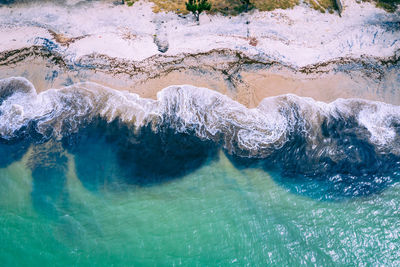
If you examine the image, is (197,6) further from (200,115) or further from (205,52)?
(200,115)

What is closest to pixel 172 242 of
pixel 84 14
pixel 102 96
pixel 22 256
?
pixel 22 256

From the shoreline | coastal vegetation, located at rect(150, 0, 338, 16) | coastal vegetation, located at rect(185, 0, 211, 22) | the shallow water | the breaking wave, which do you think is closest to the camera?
the shallow water

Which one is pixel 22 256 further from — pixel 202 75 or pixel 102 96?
pixel 202 75

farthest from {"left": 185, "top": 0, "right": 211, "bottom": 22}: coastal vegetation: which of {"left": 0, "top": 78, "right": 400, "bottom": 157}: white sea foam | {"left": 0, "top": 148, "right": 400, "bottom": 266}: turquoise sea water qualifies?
{"left": 0, "top": 148, "right": 400, "bottom": 266}: turquoise sea water

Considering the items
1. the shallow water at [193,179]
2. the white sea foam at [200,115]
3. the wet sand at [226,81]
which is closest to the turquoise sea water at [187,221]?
the shallow water at [193,179]

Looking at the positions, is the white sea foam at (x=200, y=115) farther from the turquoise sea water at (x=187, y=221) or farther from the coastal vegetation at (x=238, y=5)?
the coastal vegetation at (x=238, y=5)

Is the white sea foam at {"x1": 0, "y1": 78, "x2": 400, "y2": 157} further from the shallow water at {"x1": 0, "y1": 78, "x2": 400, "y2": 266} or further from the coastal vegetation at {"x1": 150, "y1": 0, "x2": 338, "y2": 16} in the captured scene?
the coastal vegetation at {"x1": 150, "y1": 0, "x2": 338, "y2": 16}

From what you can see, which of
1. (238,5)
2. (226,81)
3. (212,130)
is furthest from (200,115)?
(238,5)
